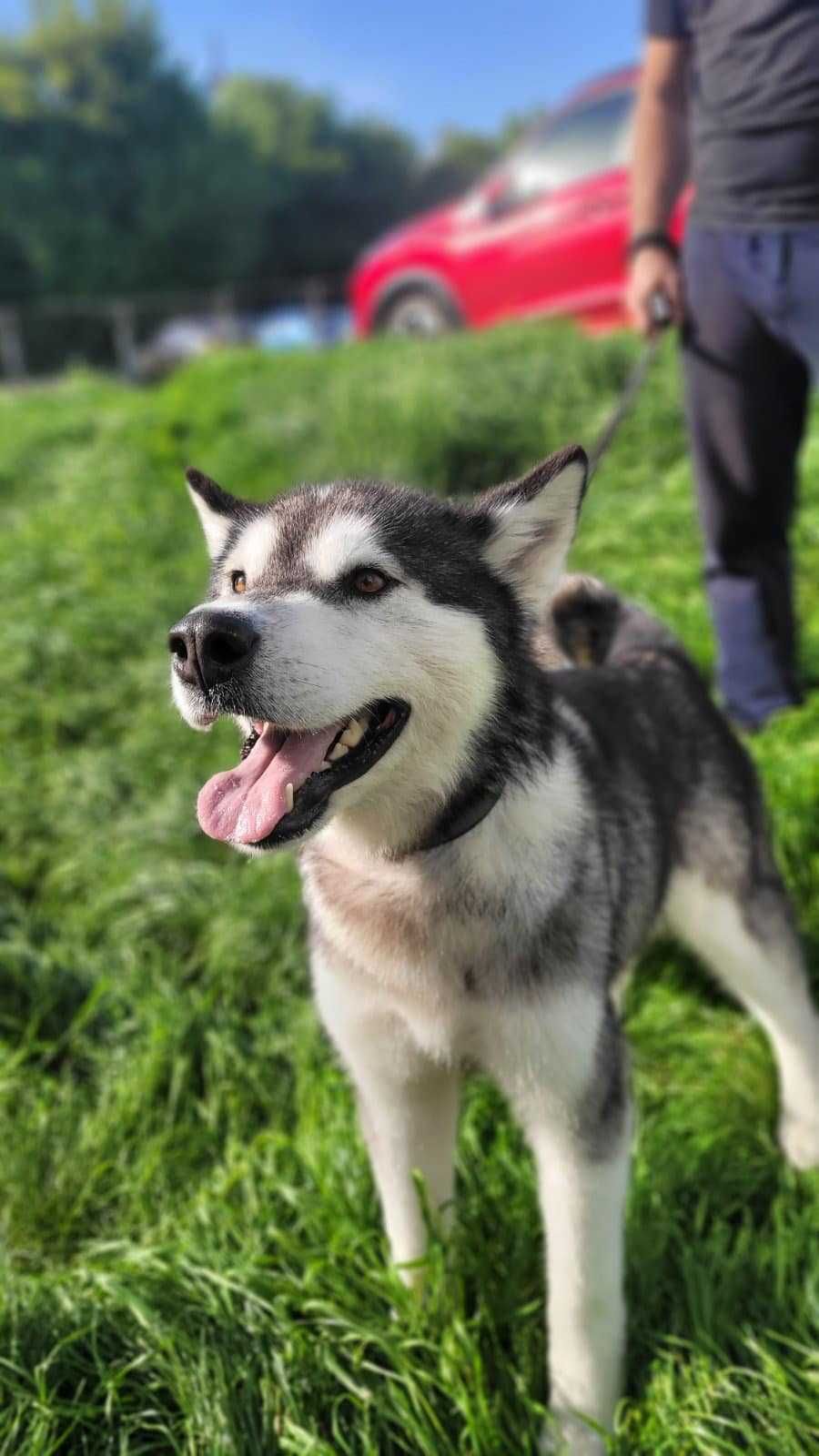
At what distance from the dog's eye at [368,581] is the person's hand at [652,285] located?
1.96 metres

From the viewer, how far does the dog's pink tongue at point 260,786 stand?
1.53 meters

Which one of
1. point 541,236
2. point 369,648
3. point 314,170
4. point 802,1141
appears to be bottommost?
point 802,1141

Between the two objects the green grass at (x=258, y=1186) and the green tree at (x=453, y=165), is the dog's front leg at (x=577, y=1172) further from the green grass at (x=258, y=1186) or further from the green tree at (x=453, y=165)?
the green tree at (x=453, y=165)

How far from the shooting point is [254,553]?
5.69 feet

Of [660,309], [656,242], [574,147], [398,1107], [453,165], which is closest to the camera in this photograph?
[398,1107]

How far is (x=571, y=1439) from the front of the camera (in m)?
1.89

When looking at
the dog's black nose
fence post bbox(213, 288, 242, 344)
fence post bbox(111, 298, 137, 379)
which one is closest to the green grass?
the dog's black nose

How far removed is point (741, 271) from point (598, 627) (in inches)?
49.2

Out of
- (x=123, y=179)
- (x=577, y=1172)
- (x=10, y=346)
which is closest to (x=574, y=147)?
(x=577, y=1172)

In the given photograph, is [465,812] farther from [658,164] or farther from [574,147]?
[574,147]

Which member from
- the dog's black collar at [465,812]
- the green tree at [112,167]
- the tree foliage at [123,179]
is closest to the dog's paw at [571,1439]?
the dog's black collar at [465,812]

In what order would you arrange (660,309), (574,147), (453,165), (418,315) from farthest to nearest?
(453,165), (418,315), (574,147), (660,309)

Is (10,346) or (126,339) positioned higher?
(10,346)

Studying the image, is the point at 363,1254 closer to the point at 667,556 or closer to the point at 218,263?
the point at 667,556
